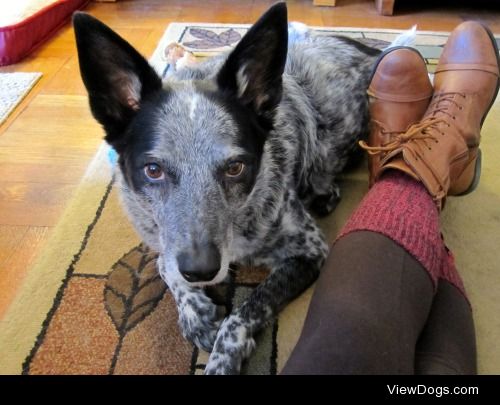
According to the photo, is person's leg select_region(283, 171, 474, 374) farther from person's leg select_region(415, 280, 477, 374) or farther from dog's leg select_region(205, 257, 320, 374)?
dog's leg select_region(205, 257, 320, 374)

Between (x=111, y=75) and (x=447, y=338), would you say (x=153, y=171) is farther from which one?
(x=447, y=338)

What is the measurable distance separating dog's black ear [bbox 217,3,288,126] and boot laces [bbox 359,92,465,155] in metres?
0.46

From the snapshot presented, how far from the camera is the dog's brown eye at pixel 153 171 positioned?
1237mm

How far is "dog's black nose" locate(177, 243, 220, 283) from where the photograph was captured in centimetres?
112

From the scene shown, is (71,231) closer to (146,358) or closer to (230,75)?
(146,358)

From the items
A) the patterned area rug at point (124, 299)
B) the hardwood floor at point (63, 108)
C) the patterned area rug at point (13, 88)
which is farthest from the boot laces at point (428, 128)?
the patterned area rug at point (13, 88)

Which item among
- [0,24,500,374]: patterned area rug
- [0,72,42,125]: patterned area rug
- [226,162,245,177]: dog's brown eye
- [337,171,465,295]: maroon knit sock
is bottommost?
[0,24,500,374]: patterned area rug

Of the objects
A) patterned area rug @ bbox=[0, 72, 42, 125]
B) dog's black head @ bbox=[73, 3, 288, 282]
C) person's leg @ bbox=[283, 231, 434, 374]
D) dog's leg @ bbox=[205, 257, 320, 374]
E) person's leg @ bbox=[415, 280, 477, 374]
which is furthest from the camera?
patterned area rug @ bbox=[0, 72, 42, 125]

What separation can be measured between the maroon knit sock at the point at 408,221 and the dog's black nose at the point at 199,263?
1.26ft

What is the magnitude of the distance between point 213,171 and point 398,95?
923 mm

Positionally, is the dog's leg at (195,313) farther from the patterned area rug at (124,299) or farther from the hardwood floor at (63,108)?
the hardwood floor at (63,108)

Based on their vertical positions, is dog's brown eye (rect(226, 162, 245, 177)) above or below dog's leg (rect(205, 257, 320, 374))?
above

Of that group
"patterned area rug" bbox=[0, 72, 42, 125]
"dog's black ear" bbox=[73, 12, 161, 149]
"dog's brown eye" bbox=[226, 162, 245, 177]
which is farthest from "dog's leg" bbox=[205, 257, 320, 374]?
"patterned area rug" bbox=[0, 72, 42, 125]

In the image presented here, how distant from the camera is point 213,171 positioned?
4.02 feet
